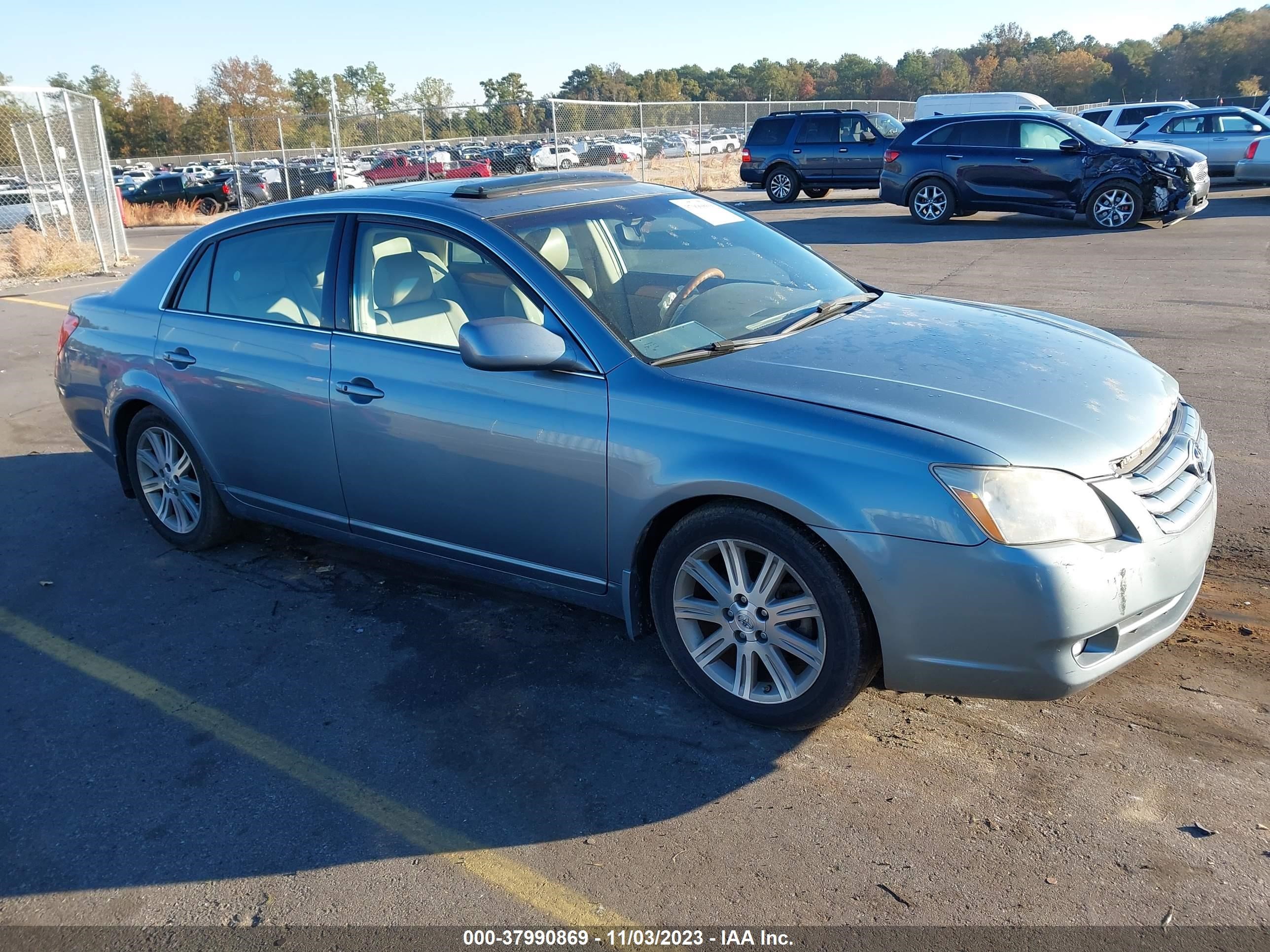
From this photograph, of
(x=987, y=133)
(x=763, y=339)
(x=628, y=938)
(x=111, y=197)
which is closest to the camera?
(x=628, y=938)

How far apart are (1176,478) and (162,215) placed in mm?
32202

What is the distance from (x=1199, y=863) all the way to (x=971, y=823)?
1.86 feet

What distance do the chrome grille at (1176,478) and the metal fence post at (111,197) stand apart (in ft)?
52.3

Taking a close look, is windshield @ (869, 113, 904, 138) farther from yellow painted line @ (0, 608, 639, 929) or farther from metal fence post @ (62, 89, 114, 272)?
yellow painted line @ (0, 608, 639, 929)

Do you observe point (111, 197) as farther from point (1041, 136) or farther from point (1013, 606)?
point (1013, 606)

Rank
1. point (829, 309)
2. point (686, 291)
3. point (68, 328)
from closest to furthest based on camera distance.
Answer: point (686, 291), point (829, 309), point (68, 328)

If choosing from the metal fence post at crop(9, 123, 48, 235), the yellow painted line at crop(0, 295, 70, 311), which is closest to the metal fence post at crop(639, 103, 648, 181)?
the metal fence post at crop(9, 123, 48, 235)

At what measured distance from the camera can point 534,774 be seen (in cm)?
321

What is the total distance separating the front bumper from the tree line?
22205 millimetres

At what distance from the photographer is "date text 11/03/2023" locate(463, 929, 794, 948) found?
251 cm

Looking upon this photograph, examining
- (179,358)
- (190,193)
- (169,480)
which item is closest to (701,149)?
(190,193)

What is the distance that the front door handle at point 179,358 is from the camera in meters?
4.69

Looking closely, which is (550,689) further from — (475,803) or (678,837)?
(678,837)

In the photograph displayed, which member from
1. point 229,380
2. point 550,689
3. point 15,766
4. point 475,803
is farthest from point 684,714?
point 229,380
